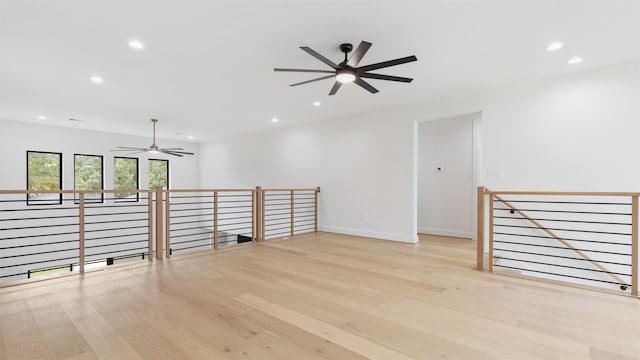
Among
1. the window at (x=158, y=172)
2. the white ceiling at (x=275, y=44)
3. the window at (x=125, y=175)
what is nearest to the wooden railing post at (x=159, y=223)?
the white ceiling at (x=275, y=44)

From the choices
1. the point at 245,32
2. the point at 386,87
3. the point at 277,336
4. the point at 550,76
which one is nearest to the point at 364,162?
the point at 386,87

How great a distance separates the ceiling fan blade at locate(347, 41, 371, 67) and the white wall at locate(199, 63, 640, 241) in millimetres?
2140

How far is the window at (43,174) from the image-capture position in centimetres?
693

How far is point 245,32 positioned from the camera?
287 cm

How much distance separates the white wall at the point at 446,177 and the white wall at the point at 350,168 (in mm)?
1183

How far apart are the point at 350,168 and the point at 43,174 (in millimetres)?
7413

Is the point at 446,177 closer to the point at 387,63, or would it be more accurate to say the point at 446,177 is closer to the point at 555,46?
the point at 555,46

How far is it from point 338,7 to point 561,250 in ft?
14.0

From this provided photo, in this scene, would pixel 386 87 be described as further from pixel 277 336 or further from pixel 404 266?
pixel 277 336

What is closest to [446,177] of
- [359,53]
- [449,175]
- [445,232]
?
[449,175]

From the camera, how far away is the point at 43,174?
709 cm

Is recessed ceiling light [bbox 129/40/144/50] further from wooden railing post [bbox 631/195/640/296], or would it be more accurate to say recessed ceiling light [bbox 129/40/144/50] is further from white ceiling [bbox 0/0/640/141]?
wooden railing post [bbox 631/195/640/296]

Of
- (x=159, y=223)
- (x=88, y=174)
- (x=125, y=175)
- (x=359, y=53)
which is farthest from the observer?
(x=125, y=175)

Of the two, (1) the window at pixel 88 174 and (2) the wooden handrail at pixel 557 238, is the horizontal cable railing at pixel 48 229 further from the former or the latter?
(2) the wooden handrail at pixel 557 238
